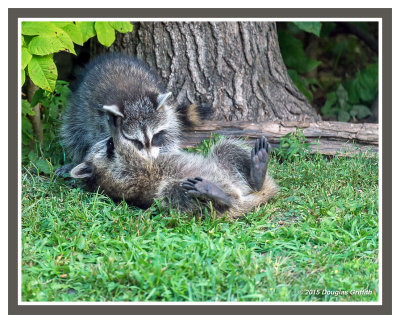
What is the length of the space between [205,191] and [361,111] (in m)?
3.75

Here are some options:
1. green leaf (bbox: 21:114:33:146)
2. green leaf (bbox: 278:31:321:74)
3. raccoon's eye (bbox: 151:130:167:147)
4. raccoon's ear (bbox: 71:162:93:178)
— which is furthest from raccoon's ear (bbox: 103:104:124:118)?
green leaf (bbox: 278:31:321:74)

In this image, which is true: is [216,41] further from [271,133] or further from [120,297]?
[120,297]

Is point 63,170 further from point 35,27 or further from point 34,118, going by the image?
point 35,27

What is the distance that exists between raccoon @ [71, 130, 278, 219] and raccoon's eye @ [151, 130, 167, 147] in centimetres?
18

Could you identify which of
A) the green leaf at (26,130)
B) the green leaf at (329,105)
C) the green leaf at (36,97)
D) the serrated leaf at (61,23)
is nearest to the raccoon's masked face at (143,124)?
the serrated leaf at (61,23)

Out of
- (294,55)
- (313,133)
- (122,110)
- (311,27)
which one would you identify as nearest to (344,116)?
(294,55)

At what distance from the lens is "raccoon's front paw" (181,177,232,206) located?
12.9 feet

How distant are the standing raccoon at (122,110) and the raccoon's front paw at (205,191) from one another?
23.7 inches

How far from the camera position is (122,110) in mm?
4566

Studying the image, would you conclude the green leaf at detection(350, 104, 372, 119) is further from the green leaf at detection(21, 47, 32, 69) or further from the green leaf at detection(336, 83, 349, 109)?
the green leaf at detection(21, 47, 32, 69)

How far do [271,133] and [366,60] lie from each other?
9.98ft

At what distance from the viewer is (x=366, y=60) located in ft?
24.8

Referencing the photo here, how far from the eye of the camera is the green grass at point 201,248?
3.05 metres
